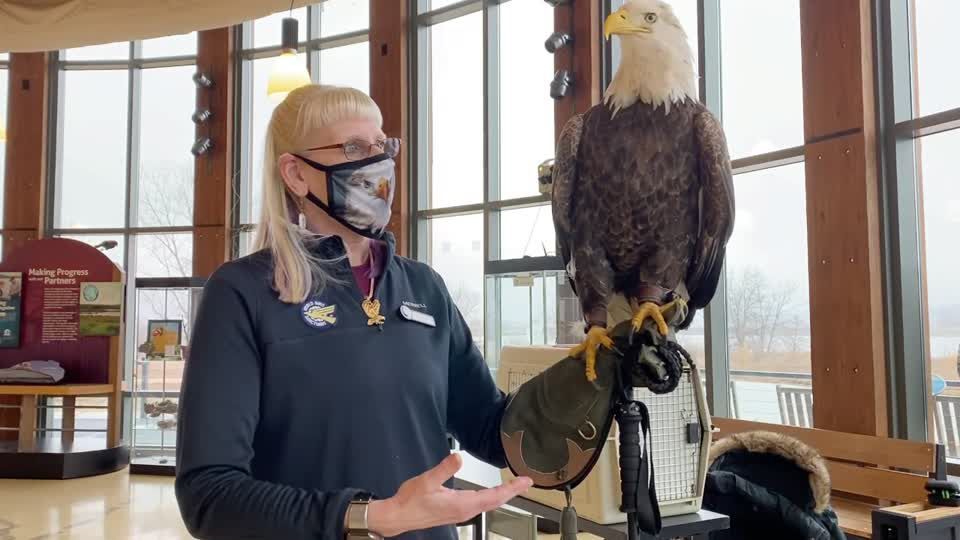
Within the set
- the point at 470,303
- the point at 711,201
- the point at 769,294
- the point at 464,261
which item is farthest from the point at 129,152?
the point at 711,201

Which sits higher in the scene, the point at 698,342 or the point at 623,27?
the point at 623,27

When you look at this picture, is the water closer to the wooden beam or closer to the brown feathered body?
the brown feathered body

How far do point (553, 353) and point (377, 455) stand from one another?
1314 mm

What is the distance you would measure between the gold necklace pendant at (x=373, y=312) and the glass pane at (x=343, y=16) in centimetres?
747

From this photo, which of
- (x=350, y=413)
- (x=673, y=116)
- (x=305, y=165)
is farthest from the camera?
(x=673, y=116)

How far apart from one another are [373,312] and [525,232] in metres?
5.57

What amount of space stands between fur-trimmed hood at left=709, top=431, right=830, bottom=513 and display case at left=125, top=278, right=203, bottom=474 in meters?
4.57

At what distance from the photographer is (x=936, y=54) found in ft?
13.3

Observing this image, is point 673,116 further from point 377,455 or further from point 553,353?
point 377,455

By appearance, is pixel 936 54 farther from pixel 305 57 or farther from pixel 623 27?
pixel 305 57

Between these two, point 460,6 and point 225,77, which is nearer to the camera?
point 460,6

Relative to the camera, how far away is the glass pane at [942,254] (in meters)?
3.96

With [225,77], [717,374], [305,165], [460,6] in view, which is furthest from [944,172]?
[225,77]

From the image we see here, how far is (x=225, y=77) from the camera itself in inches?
328
